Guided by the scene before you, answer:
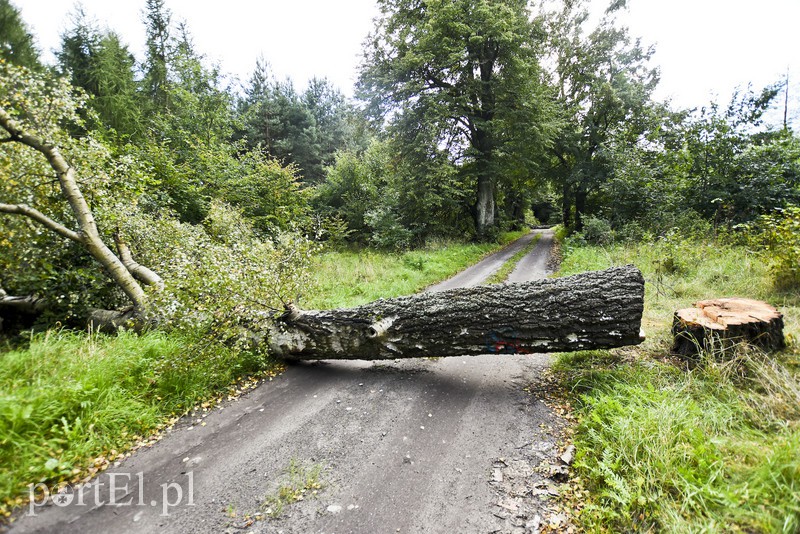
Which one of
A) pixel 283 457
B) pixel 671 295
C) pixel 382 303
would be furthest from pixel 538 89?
pixel 283 457

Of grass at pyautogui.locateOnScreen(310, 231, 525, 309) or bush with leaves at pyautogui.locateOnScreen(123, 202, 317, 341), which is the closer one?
bush with leaves at pyautogui.locateOnScreen(123, 202, 317, 341)

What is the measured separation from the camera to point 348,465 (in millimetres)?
2668

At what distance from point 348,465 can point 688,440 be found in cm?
278

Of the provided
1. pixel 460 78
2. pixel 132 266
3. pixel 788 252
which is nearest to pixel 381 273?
pixel 132 266

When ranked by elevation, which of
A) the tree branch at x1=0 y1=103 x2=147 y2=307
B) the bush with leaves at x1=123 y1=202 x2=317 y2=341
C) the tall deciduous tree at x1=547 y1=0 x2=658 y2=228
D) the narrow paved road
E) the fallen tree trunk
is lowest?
the narrow paved road

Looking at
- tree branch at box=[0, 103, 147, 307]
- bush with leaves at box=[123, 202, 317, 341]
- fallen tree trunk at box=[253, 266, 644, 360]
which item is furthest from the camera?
tree branch at box=[0, 103, 147, 307]

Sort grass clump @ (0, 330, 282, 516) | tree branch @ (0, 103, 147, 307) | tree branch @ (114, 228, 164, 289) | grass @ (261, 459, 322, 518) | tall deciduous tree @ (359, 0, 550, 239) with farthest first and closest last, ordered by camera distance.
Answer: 1. tall deciduous tree @ (359, 0, 550, 239)
2. tree branch @ (114, 228, 164, 289)
3. tree branch @ (0, 103, 147, 307)
4. grass clump @ (0, 330, 282, 516)
5. grass @ (261, 459, 322, 518)

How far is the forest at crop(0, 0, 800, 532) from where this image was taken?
2.95m

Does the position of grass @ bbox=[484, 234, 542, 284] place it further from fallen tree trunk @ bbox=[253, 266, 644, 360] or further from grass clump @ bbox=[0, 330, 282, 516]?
grass clump @ bbox=[0, 330, 282, 516]

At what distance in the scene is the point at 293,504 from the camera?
230 cm

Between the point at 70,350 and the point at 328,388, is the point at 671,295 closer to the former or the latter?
the point at 328,388

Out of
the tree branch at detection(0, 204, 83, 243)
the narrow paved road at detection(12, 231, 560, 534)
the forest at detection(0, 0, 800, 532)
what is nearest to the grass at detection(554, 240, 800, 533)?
the forest at detection(0, 0, 800, 532)

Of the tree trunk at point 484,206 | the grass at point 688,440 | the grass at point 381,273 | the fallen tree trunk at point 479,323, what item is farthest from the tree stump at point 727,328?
the tree trunk at point 484,206

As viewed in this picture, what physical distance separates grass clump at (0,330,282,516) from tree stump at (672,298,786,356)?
18.1 feet
